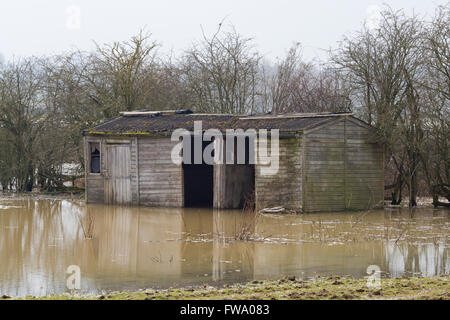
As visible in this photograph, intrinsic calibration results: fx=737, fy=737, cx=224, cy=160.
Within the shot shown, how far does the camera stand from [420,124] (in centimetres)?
2364

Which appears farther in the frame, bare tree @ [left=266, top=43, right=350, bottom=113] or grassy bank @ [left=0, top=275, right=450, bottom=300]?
bare tree @ [left=266, top=43, right=350, bottom=113]

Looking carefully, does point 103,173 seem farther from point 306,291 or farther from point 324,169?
point 306,291

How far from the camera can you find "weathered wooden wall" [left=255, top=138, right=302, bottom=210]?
22.8 meters

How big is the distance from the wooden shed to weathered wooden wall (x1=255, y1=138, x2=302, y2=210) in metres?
0.03

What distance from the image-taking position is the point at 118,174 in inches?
1049

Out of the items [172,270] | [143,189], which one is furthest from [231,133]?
[172,270]

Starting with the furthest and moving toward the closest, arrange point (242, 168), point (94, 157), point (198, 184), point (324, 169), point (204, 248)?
point (198, 184) → point (94, 157) → point (242, 168) → point (324, 169) → point (204, 248)

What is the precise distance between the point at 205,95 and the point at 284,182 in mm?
12773

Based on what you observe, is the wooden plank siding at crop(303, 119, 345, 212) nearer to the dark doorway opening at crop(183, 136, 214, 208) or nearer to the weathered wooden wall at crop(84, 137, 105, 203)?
the dark doorway opening at crop(183, 136, 214, 208)

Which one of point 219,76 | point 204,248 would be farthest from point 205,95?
point 204,248

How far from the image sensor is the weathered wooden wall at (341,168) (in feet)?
75.1
